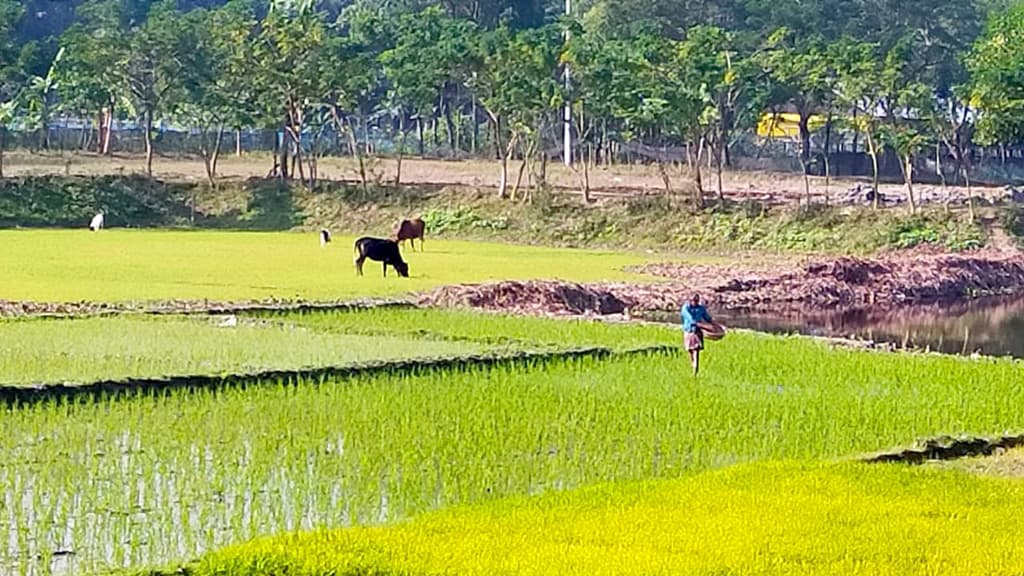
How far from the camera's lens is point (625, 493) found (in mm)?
10203

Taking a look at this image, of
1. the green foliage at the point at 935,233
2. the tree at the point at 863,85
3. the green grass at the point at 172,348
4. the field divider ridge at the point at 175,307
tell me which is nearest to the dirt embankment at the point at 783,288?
the green foliage at the point at 935,233

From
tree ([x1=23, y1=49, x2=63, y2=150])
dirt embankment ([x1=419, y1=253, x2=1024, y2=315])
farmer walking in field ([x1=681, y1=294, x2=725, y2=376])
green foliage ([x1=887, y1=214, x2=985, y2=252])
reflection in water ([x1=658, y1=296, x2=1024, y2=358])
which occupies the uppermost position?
tree ([x1=23, y1=49, x2=63, y2=150])

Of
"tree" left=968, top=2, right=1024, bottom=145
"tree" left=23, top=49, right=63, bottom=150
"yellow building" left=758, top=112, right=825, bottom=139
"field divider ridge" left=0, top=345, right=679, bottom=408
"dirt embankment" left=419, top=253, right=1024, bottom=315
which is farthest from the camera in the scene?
"yellow building" left=758, top=112, right=825, bottom=139

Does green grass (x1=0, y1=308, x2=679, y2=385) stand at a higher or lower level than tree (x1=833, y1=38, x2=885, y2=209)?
lower

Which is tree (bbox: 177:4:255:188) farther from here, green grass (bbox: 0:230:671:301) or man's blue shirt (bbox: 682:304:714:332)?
man's blue shirt (bbox: 682:304:714:332)

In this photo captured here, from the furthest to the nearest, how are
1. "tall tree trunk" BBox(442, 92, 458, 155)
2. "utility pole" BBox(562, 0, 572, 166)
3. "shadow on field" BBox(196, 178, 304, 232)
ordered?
"tall tree trunk" BBox(442, 92, 458, 155)
"utility pole" BBox(562, 0, 572, 166)
"shadow on field" BBox(196, 178, 304, 232)

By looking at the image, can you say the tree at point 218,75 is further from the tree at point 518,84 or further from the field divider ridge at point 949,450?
the field divider ridge at point 949,450

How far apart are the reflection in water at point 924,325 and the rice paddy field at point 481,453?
3314mm

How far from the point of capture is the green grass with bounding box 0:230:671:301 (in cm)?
2438

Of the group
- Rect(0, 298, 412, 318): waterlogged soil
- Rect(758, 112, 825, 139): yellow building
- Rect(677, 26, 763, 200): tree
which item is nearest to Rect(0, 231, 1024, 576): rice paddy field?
Rect(0, 298, 412, 318): waterlogged soil

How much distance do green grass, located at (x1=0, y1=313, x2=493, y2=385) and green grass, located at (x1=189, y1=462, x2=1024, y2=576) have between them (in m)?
6.35

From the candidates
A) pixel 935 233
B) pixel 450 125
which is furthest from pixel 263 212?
pixel 935 233

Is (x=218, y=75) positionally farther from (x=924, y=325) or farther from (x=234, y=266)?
(x=924, y=325)

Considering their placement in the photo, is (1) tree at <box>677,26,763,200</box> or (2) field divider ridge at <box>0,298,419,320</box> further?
(1) tree at <box>677,26,763,200</box>
